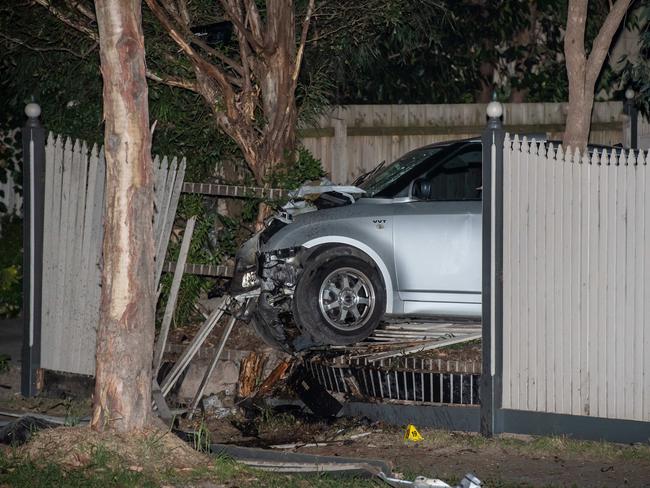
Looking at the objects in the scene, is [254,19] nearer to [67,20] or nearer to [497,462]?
[67,20]

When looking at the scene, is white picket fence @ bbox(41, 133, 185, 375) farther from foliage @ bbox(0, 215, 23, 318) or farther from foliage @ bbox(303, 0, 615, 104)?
foliage @ bbox(303, 0, 615, 104)

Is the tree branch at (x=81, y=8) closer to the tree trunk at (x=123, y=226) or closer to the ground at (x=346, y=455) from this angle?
the tree trunk at (x=123, y=226)

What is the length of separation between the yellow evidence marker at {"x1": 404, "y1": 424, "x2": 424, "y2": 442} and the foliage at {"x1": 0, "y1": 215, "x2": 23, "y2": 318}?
734cm

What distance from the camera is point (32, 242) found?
358 inches

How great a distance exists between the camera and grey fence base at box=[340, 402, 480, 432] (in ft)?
25.3

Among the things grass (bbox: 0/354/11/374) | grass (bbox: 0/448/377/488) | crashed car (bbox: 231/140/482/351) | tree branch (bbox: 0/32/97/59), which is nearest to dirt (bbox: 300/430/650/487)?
grass (bbox: 0/448/377/488)

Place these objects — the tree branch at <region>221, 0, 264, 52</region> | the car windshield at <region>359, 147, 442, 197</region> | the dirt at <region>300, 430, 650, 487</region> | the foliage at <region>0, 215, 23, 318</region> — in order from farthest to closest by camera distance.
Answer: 1. the foliage at <region>0, 215, 23, 318</region>
2. the tree branch at <region>221, 0, 264, 52</region>
3. the car windshield at <region>359, 147, 442, 197</region>
4. the dirt at <region>300, 430, 650, 487</region>

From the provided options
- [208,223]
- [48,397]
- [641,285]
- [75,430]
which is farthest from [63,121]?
[641,285]

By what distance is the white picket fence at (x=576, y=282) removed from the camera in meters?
7.04

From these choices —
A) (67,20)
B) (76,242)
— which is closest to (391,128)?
(67,20)

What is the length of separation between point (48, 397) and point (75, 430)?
252 cm

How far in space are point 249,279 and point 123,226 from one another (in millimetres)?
2451

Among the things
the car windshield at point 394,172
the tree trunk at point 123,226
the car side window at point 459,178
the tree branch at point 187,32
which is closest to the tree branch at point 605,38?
the car side window at point 459,178

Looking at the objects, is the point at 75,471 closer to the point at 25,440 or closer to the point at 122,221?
the point at 25,440
